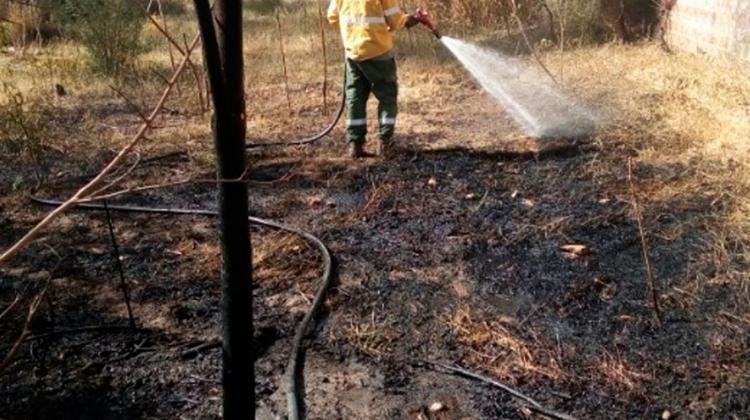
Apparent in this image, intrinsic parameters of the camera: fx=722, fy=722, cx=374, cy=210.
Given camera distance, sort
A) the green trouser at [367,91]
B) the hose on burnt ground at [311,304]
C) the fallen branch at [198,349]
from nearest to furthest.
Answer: the hose on burnt ground at [311,304] → the fallen branch at [198,349] → the green trouser at [367,91]

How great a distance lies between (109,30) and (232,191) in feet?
24.4

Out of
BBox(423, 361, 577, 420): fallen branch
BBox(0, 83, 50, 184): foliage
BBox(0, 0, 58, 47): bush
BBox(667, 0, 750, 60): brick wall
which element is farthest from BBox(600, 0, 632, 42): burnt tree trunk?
BBox(0, 0, 58, 47): bush

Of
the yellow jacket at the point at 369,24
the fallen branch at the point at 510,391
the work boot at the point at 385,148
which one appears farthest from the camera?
the work boot at the point at 385,148

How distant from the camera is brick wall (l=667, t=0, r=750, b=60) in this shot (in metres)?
6.64

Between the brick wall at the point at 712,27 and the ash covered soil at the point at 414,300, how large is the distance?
217cm

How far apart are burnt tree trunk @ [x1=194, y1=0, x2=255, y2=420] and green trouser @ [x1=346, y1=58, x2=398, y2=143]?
395 cm

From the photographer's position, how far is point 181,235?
4.55 m

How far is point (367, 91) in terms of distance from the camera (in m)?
5.84

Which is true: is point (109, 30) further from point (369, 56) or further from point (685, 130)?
point (685, 130)

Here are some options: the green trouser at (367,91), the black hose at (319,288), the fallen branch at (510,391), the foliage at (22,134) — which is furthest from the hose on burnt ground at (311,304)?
the green trouser at (367,91)

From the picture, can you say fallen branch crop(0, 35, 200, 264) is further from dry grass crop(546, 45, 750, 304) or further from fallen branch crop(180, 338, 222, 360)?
dry grass crop(546, 45, 750, 304)

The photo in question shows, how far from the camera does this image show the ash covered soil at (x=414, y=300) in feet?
9.61

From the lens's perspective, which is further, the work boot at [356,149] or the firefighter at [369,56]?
the work boot at [356,149]

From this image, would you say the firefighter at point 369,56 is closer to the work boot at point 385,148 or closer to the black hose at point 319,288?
the work boot at point 385,148
